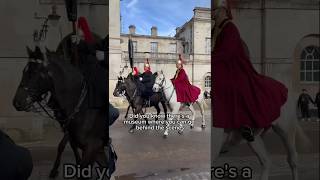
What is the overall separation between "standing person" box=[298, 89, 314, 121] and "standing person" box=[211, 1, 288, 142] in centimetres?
27

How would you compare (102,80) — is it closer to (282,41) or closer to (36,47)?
(36,47)

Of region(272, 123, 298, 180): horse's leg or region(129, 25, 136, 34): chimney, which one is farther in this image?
region(272, 123, 298, 180): horse's leg

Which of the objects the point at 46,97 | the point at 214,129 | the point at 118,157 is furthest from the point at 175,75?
the point at 46,97

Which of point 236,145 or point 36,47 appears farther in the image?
point 236,145

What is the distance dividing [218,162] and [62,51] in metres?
1.74

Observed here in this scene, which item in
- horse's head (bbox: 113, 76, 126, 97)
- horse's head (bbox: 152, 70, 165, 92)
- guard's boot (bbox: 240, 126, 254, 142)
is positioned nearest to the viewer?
horse's head (bbox: 113, 76, 126, 97)

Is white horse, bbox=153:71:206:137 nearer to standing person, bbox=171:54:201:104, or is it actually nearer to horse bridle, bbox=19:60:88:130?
standing person, bbox=171:54:201:104

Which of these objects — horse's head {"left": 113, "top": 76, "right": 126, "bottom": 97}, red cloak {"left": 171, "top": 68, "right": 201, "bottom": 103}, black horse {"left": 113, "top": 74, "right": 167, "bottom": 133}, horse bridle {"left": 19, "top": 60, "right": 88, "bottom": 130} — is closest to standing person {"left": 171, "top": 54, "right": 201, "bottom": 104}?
red cloak {"left": 171, "top": 68, "right": 201, "bottom": 103}

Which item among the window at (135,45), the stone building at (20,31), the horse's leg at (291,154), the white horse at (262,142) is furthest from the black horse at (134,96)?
the horse's leg at (291,154)

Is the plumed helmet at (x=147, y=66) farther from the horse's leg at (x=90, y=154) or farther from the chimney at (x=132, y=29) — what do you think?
the horse's leg at (x=90, y=154)

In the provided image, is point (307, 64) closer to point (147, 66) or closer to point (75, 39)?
point (147, 66)

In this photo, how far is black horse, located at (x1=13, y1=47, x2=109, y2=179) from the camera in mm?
3875

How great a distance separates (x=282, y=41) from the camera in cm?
430

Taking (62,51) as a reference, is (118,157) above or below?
below
